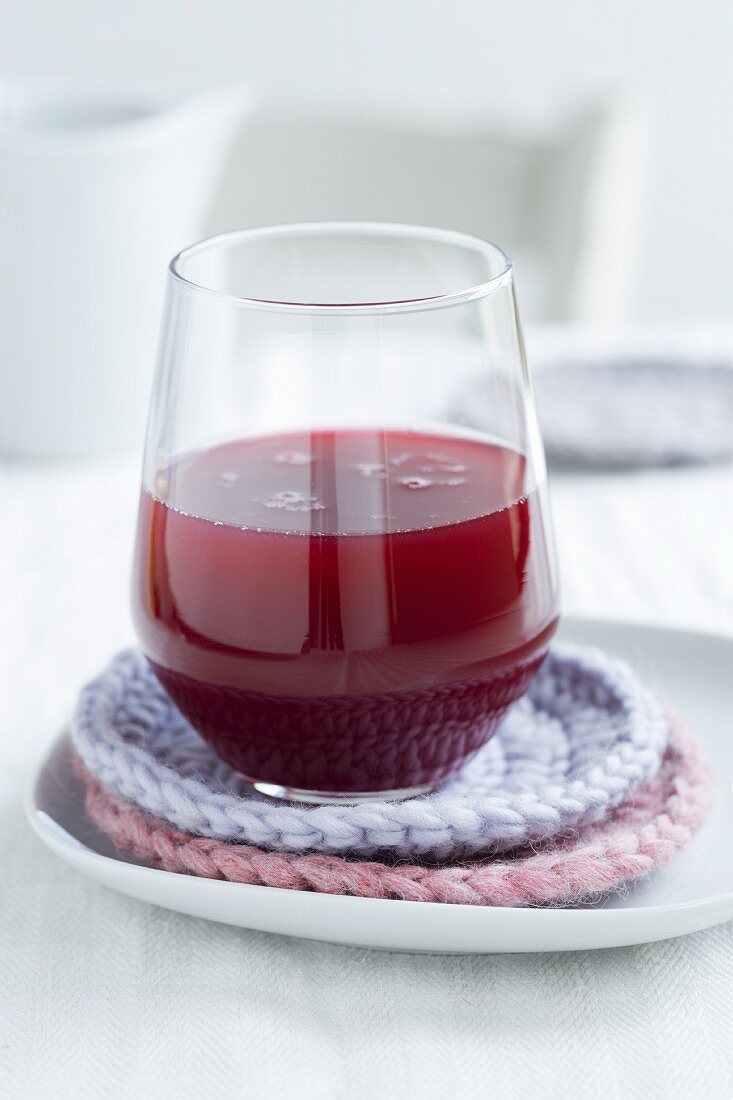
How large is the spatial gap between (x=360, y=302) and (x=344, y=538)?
9cm

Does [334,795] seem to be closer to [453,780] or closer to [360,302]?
[453,780]

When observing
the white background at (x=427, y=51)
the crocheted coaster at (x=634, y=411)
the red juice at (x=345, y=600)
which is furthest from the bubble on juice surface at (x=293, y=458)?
the white background at (x=427, y=51)

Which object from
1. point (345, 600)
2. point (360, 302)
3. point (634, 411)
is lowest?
point (634, 411)

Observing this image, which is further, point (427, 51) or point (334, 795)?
point (427, 51)

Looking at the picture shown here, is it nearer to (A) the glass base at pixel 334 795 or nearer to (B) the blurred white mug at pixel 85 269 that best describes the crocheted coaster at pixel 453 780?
(A) the glass base at pixel 334 795

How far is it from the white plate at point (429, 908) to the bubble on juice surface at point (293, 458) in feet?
0.57

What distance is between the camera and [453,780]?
59cm

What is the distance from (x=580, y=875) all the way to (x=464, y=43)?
2.60m

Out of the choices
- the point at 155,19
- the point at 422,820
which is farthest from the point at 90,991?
the point at 155,19

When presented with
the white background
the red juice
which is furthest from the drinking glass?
the white background

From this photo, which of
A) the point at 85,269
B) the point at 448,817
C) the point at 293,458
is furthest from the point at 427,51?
the point at 448,817

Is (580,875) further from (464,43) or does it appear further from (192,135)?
(464,43)

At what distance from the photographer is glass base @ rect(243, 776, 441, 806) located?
0.56 metres

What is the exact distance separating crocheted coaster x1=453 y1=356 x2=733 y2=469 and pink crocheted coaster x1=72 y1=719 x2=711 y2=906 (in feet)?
1.82
